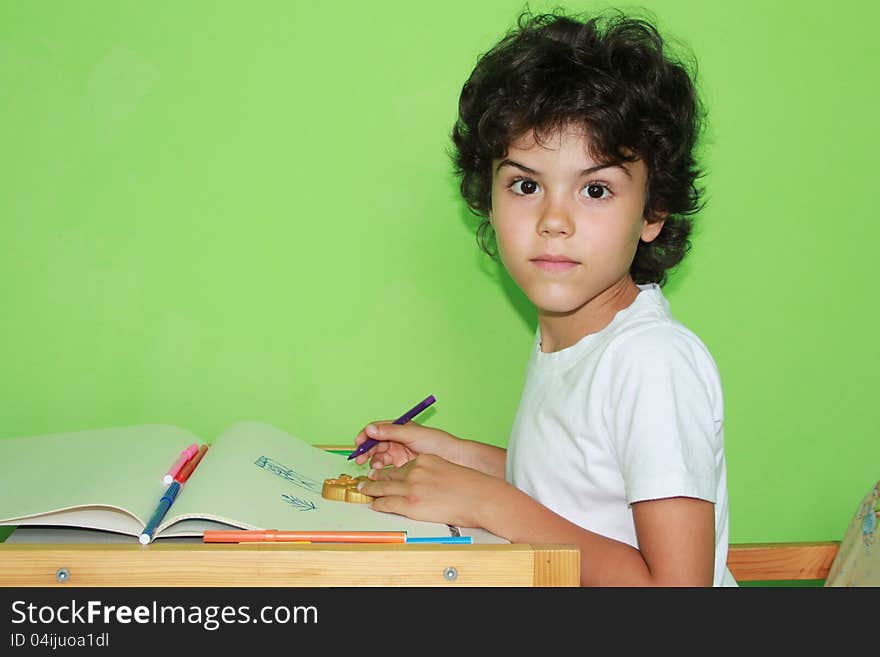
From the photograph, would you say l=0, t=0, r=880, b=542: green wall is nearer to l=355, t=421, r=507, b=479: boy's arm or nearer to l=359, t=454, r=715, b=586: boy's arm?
l=355, t=421, r=507, b=479: boy's arm

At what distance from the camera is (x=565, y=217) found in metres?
0.91

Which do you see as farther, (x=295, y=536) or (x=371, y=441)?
(x=371, y=441)

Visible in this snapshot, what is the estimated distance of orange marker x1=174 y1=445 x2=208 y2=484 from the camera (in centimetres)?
92

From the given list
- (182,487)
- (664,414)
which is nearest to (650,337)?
(664,414)

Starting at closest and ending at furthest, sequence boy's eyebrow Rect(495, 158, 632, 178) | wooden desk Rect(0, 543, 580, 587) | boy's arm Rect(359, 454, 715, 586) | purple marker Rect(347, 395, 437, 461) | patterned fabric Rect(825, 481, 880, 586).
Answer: wooden desk Rect(0, 543, 580, 587) < boy's arm Rect(359, 454, 715, 586) < boy's eyebrow Rect(495, 158, 632, 178) < purple marker Rect(347, 395, 437, 461) < patterned fabric Rect(825, 481, 880, 586)

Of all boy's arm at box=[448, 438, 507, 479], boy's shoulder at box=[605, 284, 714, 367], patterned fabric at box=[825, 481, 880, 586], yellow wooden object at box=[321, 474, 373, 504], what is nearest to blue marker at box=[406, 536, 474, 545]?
yellow wooden object at box=[321, 474, 373, 504]

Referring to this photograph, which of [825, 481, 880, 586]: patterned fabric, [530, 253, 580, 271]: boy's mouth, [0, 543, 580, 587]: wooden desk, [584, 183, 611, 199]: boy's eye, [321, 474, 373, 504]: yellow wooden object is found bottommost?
[825, 481, 880, 586]: patterned fabric

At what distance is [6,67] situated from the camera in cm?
117

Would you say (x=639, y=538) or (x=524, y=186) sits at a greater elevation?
(x=524, y=186)

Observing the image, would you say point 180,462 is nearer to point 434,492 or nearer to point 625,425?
point 434,492

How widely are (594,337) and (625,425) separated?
0.13 meters

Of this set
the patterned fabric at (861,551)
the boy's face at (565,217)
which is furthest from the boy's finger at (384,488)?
the patterned fabric at (861,551)
